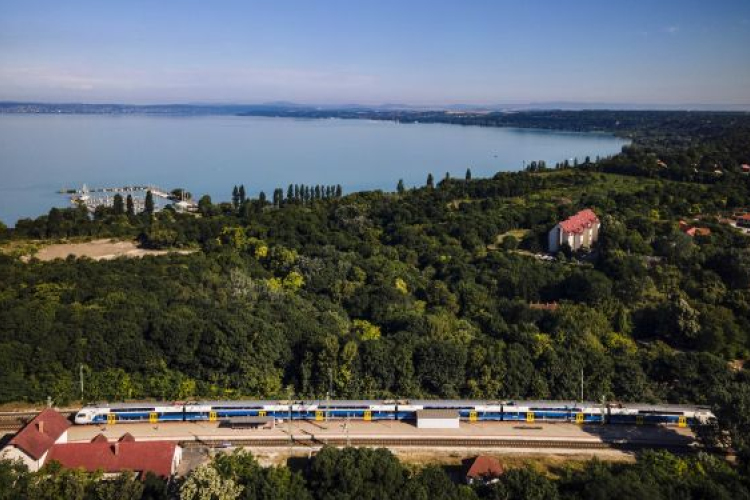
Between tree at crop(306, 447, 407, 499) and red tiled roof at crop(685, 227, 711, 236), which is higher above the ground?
red tiled roof at crop(685, 227, 711, 236)

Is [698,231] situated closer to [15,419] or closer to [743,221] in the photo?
[743,221]

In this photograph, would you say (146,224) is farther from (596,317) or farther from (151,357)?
(596,317)

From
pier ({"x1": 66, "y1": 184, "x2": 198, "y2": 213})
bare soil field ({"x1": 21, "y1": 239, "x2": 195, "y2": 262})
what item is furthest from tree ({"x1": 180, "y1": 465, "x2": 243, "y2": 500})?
pier ({"x1": 66, "y1": 184, "x2": 198, "y2": 213})

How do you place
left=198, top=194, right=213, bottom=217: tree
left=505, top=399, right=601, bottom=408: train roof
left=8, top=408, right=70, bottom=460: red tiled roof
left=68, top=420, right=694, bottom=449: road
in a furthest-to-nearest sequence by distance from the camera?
1. left=198, top=194, right=213, bottom=217: tree
2. left=505, top=399, right=601, bottom=408: train roof
3. left=68, top=420, right=694, bottom=449: road
4. left=8, top=408, right=70, bottom=460: red tiled roof

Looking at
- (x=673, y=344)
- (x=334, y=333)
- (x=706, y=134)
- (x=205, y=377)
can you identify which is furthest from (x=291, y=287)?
(x=706, y=134)

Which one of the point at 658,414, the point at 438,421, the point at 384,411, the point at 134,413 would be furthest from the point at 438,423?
the point at 134,413

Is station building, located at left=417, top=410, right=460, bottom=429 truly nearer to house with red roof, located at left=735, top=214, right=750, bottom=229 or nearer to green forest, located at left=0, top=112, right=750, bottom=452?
green forest, located at left=0, top=112, right=750, bottom=452
